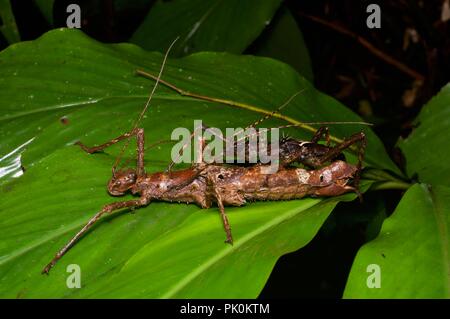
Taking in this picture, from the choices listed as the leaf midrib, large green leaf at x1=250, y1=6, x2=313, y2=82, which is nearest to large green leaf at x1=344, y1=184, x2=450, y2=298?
the leaf midrib

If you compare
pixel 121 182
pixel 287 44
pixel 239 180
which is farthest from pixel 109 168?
pixel 287 44

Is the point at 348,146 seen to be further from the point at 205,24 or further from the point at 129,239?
the point at 205,24

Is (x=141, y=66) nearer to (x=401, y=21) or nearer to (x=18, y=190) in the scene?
(x=18, y=190)

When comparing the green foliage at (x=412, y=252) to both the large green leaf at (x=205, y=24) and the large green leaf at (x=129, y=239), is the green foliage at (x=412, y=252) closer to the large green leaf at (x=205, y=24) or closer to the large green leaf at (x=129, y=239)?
the large green leaf at (x=129, y=239)

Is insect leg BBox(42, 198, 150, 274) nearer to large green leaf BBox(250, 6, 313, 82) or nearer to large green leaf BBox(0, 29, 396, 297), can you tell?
large green leaf BBox(0, 29, 396, 297)

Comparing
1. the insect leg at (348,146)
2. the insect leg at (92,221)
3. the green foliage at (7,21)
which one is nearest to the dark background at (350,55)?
→ the green foliage at (7,21)
